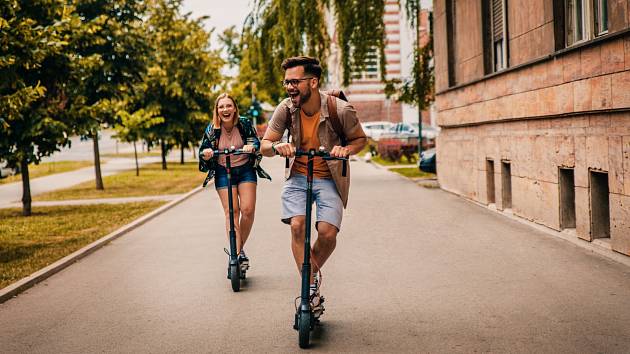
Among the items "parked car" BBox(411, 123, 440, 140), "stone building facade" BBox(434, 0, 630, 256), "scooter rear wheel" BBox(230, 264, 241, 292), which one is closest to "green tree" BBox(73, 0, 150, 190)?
"stone building facade" BBox(434, 0, 630, 256)

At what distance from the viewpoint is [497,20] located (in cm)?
1454

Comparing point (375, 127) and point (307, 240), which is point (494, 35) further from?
point (375, 127)

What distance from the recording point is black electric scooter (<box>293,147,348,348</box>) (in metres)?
5.29

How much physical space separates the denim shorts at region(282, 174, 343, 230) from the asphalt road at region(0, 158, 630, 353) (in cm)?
78

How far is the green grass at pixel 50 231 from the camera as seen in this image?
9703 mm

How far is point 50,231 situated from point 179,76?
22.6 m

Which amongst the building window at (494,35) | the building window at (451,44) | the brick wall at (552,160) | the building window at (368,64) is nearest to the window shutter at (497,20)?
the building window at (494,35)

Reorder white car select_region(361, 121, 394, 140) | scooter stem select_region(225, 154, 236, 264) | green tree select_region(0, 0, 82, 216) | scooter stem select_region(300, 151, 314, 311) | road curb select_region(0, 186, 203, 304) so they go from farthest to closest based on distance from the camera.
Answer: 1. white car select_region(361, 121, 394, 140)
2. green tree select_region(0, 0, 82, 216)
3. road curb select_region(0, 186, 203, 304)
4. scooter stem select_region(225, 154, 236, 264)
5. scooter stem select_region(300, 151, 314, 311)

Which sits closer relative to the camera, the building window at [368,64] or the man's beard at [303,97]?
the man's beard at [303,97]

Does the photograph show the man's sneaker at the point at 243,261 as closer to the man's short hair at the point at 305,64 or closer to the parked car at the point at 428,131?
the man's short hair at the point at 305,64

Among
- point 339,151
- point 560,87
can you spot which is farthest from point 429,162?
point 339,151

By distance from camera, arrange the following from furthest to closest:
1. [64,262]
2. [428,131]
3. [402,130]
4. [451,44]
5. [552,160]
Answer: [402,130] → [428,131] → [451,44] → [552,160] → [64,262]

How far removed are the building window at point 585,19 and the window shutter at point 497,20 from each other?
3198 mm

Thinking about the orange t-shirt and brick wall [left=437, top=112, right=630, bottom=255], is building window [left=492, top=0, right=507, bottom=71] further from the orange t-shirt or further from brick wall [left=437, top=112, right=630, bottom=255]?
the orange t-shirt
